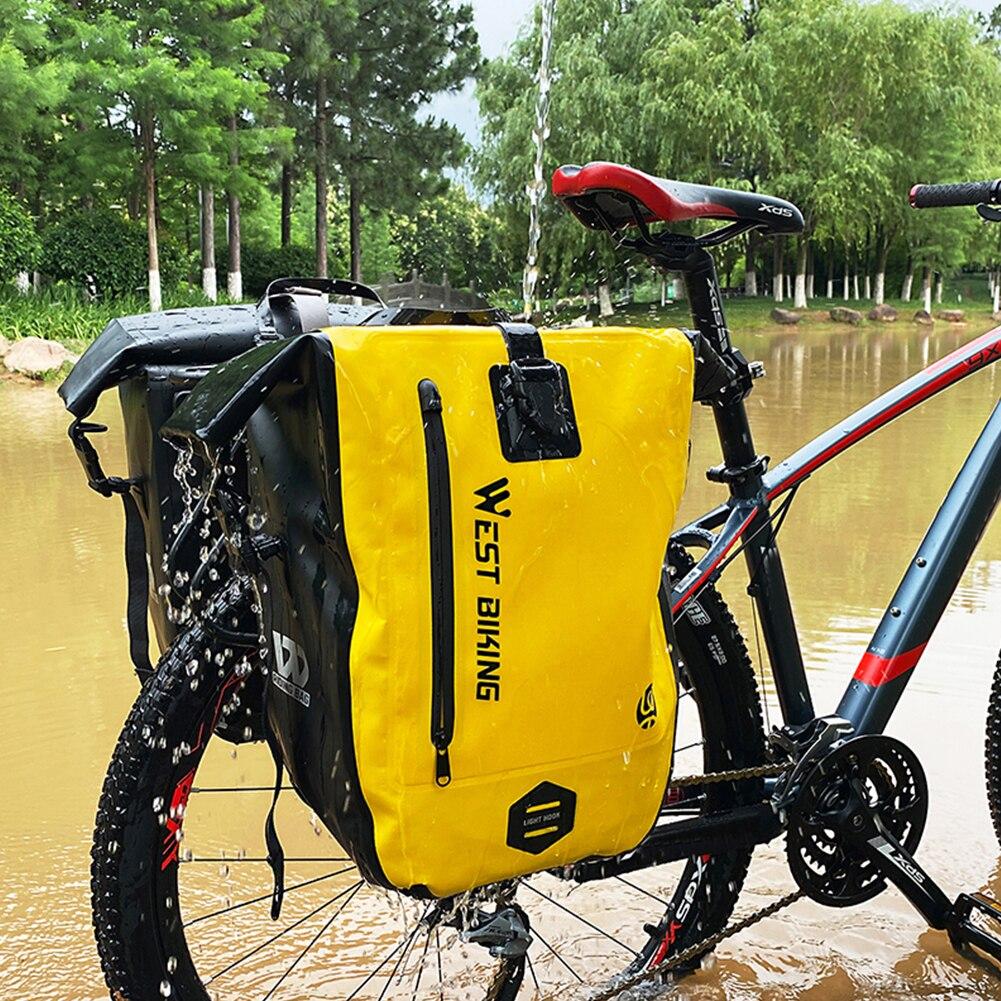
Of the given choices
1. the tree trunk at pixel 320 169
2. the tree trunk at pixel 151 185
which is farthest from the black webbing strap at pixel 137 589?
the tree trunk at pixel 320 169

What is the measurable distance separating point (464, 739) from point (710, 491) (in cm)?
497

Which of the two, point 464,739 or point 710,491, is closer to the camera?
point 464,739

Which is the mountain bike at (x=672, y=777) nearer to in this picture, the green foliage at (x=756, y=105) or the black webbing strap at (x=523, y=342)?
the black webbing strap at (x=523, y=342)

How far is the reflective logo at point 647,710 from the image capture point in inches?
58.7

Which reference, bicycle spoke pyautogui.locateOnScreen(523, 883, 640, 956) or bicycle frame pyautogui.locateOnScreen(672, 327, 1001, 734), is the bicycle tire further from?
bicycle spoke pyautogui.locateOnScreen(523, 883, 640, 956)

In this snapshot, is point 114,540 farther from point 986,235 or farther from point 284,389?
point 986,235

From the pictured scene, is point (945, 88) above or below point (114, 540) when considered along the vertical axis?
above

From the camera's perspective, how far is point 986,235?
3297 cm

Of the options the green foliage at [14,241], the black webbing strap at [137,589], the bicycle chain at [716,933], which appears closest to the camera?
the black webbing strap at [137,589]

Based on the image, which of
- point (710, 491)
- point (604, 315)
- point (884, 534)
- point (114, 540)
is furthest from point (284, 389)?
point (604, 315)

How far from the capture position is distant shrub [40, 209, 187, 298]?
56.8ft

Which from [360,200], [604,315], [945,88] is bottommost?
[604,315]

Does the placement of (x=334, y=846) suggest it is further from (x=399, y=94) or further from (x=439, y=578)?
(x=399, y=94)

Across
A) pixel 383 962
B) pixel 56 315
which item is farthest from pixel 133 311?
pixel 383 962
